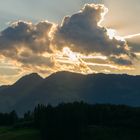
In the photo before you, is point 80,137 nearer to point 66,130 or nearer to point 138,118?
point 66,130

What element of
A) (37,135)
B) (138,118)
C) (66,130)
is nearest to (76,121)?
(66,130)

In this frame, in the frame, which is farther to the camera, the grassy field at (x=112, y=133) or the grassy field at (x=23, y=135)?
the grassy field at (x=23, y=135)

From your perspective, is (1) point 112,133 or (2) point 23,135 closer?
(1) point 112,133

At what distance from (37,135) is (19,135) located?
7.66 metres

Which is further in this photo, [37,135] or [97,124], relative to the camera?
[97,124]

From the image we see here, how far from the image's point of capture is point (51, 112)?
19262 cm

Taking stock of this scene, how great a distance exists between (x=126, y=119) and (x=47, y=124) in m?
37.2

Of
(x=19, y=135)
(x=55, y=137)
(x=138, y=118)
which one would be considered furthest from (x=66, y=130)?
(x=138, y=118)

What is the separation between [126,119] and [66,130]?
99.9ft

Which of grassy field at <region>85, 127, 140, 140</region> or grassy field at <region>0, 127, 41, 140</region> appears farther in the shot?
grassy field at <region>0, 127, 41, 140</region>

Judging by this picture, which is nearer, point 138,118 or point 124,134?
point 124,134

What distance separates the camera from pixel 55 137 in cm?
18162

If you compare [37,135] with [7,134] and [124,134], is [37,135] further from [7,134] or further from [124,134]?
[124,134]

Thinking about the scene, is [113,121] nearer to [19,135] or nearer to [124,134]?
[124,134]
